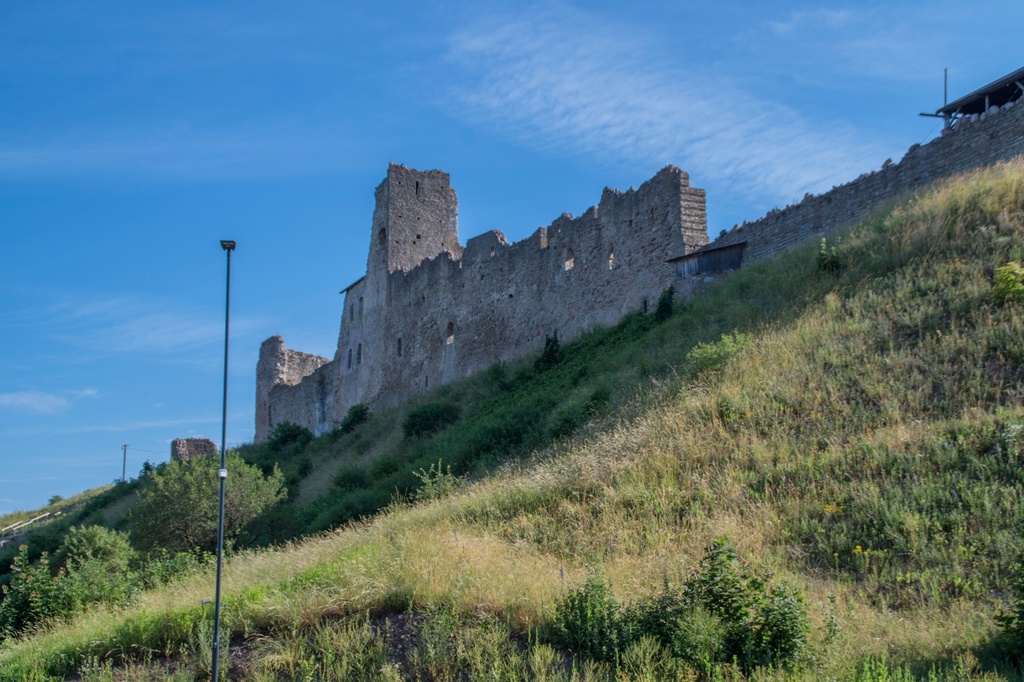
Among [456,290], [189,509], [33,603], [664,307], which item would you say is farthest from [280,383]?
[33,603]

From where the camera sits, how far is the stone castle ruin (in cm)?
1955

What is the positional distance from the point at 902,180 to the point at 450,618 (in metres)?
13.5

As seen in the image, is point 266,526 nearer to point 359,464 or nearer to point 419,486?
point 419,486

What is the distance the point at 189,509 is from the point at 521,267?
13.3 metres

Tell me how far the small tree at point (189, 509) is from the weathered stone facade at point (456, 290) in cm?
1026

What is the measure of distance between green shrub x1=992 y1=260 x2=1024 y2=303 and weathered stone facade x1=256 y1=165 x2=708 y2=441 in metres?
9.16

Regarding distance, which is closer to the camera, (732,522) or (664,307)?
(732,522)

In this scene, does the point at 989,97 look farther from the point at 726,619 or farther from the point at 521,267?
the point at 726,619

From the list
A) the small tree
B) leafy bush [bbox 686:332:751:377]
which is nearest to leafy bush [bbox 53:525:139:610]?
the small tree

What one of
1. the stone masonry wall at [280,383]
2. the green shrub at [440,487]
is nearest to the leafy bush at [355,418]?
the stone masonry wall at [280,383]

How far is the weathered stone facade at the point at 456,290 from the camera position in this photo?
24.3 metres

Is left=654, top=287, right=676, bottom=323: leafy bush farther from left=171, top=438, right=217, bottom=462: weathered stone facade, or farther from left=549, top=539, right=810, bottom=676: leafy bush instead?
left=171, top=438, right=217, bottom=462: weathered stone facade

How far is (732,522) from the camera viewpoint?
1134 cm

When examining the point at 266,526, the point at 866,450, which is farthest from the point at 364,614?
the point at 266,526
